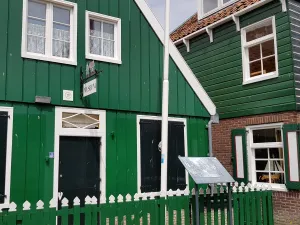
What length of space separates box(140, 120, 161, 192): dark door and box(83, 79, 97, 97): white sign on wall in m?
1.78

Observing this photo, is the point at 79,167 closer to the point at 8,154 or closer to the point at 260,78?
the point at 8,154

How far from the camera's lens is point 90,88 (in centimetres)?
764

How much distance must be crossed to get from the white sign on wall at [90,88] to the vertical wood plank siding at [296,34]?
557 centimetres

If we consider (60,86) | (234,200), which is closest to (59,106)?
(60,86)

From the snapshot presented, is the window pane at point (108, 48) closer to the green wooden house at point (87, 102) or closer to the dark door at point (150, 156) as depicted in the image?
the green wooden house at point (87, 102)

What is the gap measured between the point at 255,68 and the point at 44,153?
693 centimetres

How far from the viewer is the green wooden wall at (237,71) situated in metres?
9.74

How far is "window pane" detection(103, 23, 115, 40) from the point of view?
348 inches

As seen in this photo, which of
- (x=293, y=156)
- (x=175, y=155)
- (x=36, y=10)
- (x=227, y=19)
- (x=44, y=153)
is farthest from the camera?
(x=227, y=19)

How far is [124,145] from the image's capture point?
8609 millimetres

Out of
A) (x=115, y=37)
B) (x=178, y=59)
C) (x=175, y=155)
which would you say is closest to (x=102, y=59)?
(x=115, y=37)

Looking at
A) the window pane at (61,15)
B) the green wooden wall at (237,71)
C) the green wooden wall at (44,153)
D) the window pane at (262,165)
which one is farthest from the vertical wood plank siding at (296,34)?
the window pane at (61,15)

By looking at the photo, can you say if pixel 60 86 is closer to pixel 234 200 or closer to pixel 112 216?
pixel 112 216

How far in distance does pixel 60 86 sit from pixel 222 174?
4063 mm
